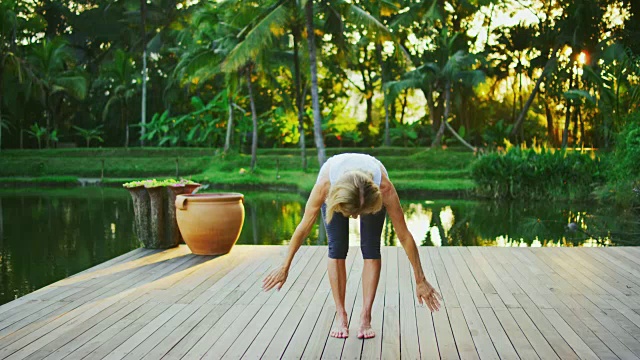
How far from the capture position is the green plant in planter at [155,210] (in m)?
7.06

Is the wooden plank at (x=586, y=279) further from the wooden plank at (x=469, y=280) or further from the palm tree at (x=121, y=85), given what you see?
the palm tree at (x=121, y=85)

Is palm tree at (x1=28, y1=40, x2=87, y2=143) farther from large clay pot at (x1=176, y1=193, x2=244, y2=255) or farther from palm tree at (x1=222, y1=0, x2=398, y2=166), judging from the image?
large clay pot at (x1=176, y1=193, x2=244, y2=255)

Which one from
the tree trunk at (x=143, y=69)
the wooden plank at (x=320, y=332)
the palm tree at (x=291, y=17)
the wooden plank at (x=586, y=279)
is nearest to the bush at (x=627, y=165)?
the wooden plank at (x=586, y=279)

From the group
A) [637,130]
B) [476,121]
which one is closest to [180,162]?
[476,121]

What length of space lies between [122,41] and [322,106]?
1071 cm

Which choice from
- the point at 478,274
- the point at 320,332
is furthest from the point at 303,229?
the point at 478,274

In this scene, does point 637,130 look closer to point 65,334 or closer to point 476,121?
point 65,334

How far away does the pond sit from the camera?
8.37 metres

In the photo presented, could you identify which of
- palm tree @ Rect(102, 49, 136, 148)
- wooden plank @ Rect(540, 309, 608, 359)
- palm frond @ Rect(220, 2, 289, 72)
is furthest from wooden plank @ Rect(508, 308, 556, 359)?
palm tree @ Rect(102, 49, 136, 148)

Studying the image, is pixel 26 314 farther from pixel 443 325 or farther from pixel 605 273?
pixel 605 273

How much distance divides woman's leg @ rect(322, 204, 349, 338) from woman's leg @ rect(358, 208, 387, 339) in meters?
0.09

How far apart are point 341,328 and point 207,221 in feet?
9.70

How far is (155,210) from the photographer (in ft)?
23.3

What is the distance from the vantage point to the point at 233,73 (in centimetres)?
2266
